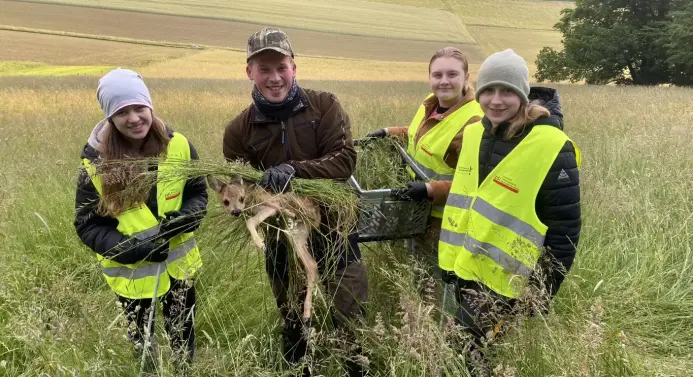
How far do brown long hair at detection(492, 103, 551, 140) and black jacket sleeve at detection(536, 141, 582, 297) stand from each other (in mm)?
185

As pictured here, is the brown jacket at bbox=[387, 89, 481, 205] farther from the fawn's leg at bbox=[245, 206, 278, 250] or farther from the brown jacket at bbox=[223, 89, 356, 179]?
the fawn's leg at bbox=[245, 206, 278, 250]

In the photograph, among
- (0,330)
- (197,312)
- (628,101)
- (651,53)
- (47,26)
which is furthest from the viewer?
(47,26)

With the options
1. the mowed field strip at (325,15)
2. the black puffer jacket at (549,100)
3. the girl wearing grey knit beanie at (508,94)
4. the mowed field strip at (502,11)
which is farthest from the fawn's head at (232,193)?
the mowed field strip at (502,11)

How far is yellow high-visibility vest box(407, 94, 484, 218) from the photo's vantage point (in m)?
2.59

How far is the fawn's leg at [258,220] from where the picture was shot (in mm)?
1850

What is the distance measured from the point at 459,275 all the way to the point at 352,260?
53cm

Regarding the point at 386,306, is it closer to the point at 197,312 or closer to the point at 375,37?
the point at 197,312

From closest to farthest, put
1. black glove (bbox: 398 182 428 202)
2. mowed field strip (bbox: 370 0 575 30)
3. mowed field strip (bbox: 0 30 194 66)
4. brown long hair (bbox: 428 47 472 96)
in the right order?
black glove (bbox: 398 182 428 202) < brown long hair (bbox: 428 47 472 96) < mowed field strip (bbox: 0 30 194 66) < mowed field strip (bbox: 370 0 575 30)

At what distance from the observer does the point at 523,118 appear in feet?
6.86

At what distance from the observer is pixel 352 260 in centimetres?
234

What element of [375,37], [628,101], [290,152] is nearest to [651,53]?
[628,101]

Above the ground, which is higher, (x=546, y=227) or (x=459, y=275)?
(x=546, y=227)

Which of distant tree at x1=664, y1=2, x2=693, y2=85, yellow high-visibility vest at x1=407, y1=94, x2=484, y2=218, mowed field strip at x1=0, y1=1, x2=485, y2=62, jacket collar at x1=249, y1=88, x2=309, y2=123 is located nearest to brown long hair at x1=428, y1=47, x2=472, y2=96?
yellow high-visibility vest at x1=407, y1=94, x2=484, y2=218

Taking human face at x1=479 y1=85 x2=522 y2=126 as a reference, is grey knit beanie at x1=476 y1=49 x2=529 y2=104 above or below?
above
